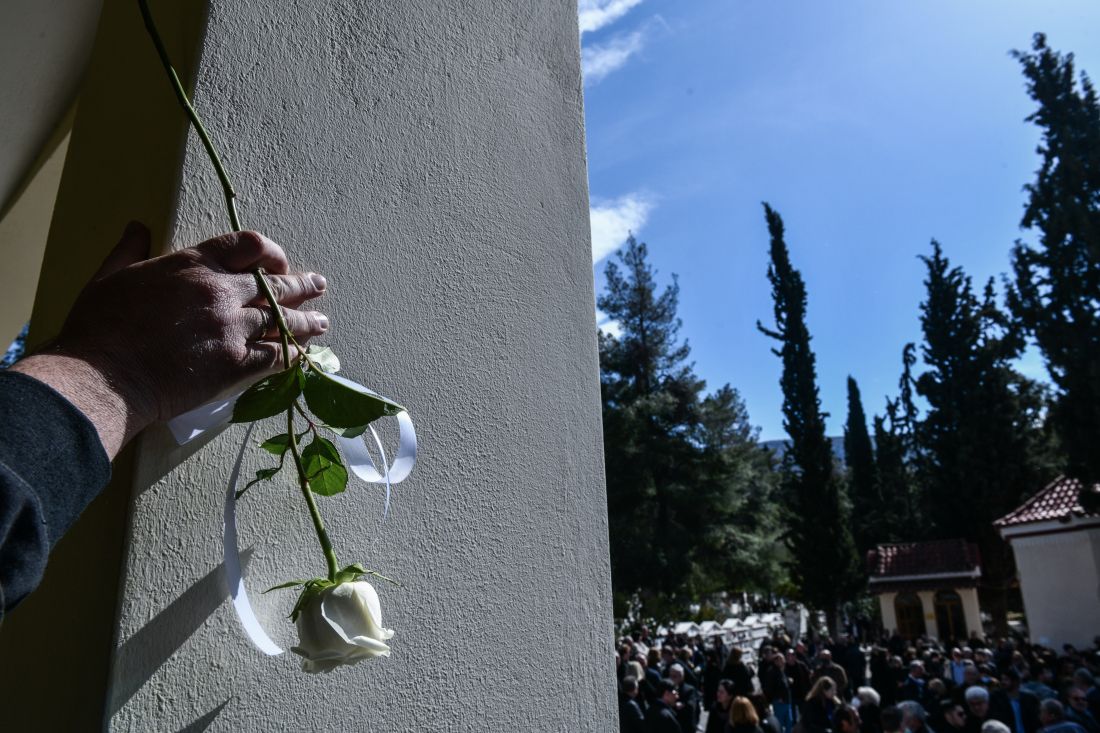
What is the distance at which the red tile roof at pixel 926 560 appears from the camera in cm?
2341

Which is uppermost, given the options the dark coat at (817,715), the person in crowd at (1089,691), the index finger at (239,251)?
the index finger at (239,251)

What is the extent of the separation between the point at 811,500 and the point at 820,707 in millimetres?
17459

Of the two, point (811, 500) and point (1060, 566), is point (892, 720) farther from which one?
point (811, 500)

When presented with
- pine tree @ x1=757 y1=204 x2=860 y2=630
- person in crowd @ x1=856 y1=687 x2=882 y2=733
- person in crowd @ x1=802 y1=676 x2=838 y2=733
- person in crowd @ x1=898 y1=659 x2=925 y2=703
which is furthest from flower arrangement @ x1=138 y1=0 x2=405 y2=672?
pine tree @ x1=757 y1=204 x2=860 y2=630

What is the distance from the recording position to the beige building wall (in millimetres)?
16922

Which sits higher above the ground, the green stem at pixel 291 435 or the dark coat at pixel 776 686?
the green stem at pixel 291 435

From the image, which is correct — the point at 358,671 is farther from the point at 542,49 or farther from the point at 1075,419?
the point at 1075,419

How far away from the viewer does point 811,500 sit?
24.7m

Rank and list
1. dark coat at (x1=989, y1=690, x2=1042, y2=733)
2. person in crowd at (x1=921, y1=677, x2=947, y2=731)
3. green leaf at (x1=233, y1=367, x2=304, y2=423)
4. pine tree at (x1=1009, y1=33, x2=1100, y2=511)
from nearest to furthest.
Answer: green leaf at (x1=233, y1=367, x2=304, y2=423) < dark coat at (x1=989, y1=690, x2=1042, y2=733) < person in crowd at (x1=921, y1=677, x2=947, y2=731) < pine tree at (x1=1009, y1=33, x2=1100, y2=511)

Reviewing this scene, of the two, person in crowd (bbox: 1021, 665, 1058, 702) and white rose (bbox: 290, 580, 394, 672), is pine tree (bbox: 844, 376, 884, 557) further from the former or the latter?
white rose (bbox: 290, 580, 394, 672)

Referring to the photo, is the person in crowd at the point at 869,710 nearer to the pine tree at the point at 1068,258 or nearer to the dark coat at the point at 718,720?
the dark coat at the point at 718,720

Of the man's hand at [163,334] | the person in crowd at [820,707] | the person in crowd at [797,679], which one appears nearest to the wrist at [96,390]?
the man's hand at [163,334]

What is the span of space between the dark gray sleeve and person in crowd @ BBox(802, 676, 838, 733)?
28.7 feet

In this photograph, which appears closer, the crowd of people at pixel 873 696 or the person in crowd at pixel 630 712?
the crowd of people at pixel 873 696
